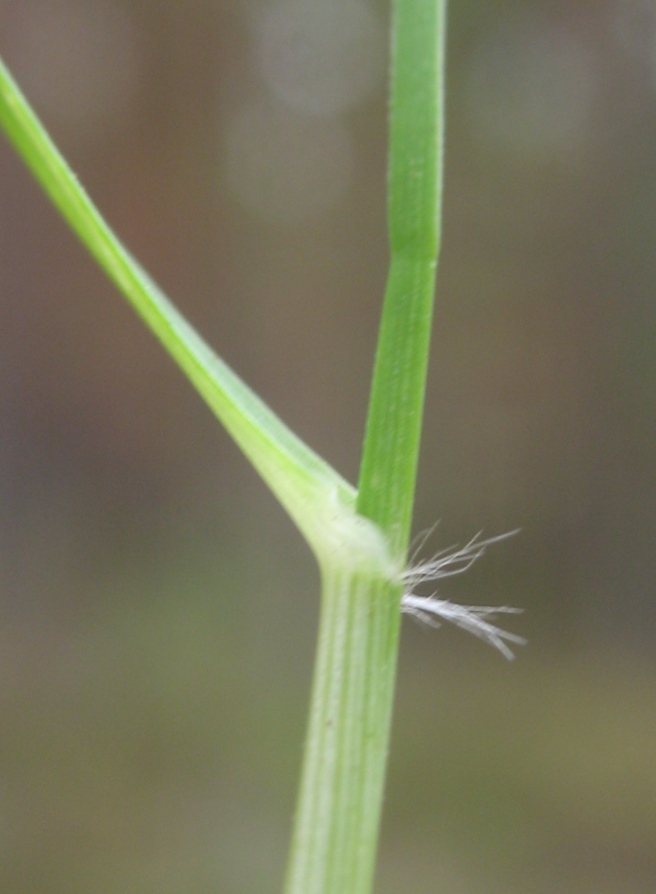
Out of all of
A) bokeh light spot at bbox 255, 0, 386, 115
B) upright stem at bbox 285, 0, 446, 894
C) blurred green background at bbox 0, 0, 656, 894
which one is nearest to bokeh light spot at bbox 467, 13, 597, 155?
blurred green background at bbox 0, 0, 656, 894

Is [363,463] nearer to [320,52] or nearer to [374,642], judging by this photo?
[374,642]

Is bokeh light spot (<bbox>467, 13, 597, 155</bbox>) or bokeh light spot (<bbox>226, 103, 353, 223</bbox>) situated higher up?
bokeh light spot (<bbox>467, 13, 597, 155</bbox>)

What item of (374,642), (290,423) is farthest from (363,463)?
(290,423)

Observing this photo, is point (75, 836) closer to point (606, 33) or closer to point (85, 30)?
point (85, 30)

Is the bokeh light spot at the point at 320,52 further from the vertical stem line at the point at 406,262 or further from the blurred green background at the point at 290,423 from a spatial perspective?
the vertical stem line at the point at 406,262

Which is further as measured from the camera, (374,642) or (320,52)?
(320,52)

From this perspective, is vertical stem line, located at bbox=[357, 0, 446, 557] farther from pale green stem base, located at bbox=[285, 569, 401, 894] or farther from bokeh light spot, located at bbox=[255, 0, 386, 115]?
bokeh light spot, located at bbox=[255, 0, 386, 115]

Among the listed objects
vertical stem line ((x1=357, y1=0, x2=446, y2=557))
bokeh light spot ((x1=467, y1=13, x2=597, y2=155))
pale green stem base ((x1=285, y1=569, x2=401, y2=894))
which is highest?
bokeh light spot ((x1=467, y1=13, x2=597, y2=155))
